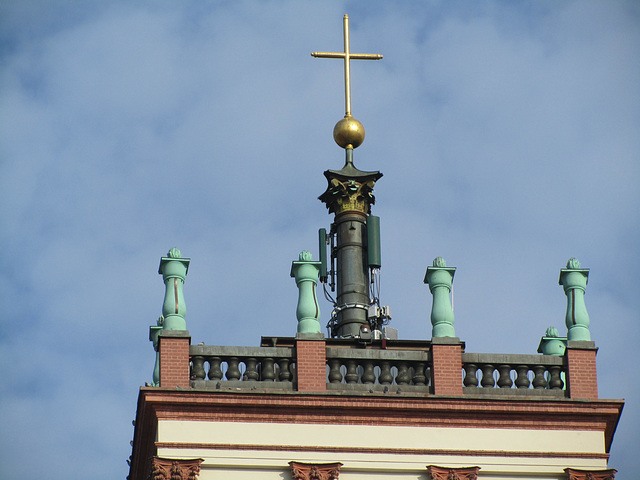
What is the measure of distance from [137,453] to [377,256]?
782cm

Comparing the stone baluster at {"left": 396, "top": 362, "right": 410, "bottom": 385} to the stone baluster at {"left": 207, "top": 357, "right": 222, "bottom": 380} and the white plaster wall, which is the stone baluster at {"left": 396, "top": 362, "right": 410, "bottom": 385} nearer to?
the white plaster wall

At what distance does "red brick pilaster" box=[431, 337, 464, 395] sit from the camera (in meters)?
38.2

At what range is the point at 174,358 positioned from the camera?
1491 inches

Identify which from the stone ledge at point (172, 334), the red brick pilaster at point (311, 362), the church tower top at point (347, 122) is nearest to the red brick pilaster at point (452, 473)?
the red brick pilaster at point (311, 362)

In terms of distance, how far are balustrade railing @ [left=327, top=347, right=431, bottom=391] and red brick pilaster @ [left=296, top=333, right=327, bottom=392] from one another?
24 cm

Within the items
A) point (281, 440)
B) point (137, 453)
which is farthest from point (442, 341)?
point (137, 453)

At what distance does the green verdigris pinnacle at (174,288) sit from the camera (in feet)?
126

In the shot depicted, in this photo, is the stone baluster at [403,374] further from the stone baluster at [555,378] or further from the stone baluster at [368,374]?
the stone baluster at [555,378]

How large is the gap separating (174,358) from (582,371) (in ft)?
27.5

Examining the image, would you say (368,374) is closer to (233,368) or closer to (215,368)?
(233,368)

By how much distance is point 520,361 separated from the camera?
38.9 m

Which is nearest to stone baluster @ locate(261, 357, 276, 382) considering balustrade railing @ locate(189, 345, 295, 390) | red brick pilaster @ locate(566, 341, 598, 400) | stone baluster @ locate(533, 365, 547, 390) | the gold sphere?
balustrade railing @ locate(189, 345, 295, 390)

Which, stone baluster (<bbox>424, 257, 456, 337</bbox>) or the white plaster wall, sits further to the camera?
stone baluster (<bbox>424, 257, 456, 337</bbox>)

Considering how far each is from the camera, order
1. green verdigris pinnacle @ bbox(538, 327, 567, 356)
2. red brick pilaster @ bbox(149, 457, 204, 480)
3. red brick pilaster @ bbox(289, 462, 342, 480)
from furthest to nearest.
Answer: green verdigris pinnacle @ bbox(538, 327, 567, 356) → red brick pilaster @ bbox(289, 462, 342, 480) → red brick pilaster @ bbox(149, 457, 204, 480)
